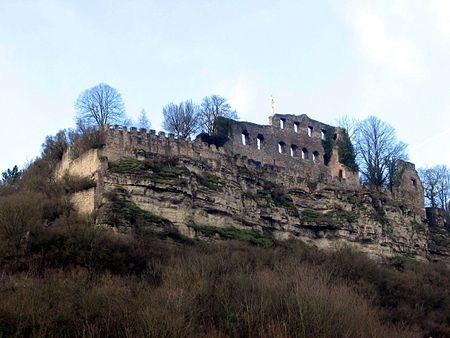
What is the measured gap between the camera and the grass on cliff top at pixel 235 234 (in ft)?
130

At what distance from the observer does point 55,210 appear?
3803 centimetres

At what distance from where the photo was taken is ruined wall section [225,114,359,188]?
50.1m

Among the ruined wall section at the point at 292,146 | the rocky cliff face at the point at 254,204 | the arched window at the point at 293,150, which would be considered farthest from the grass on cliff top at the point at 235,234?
the arched window at the point at 293,150

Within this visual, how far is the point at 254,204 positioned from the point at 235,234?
421cm

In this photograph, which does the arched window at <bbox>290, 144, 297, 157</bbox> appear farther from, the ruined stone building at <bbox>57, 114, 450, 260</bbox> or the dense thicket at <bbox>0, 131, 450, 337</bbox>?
the dense thicket at <bbox>0, 131, 450, 337</bbox>

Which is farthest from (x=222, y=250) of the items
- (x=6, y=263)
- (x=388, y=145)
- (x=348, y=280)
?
(x=388, y=145)

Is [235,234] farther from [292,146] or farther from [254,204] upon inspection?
[292,146]

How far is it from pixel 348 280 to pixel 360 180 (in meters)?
19.4

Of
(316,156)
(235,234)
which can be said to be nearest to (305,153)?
(316,156)

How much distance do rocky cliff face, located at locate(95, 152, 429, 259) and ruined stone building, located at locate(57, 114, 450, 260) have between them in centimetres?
6

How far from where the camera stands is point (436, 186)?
211ft

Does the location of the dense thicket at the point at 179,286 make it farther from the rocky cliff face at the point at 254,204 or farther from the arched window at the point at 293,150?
the arched window at the point at 293,150

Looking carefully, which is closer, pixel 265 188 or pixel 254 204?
pixel 254 204

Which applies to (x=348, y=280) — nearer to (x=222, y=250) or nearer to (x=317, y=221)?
(x=222, y=250)
